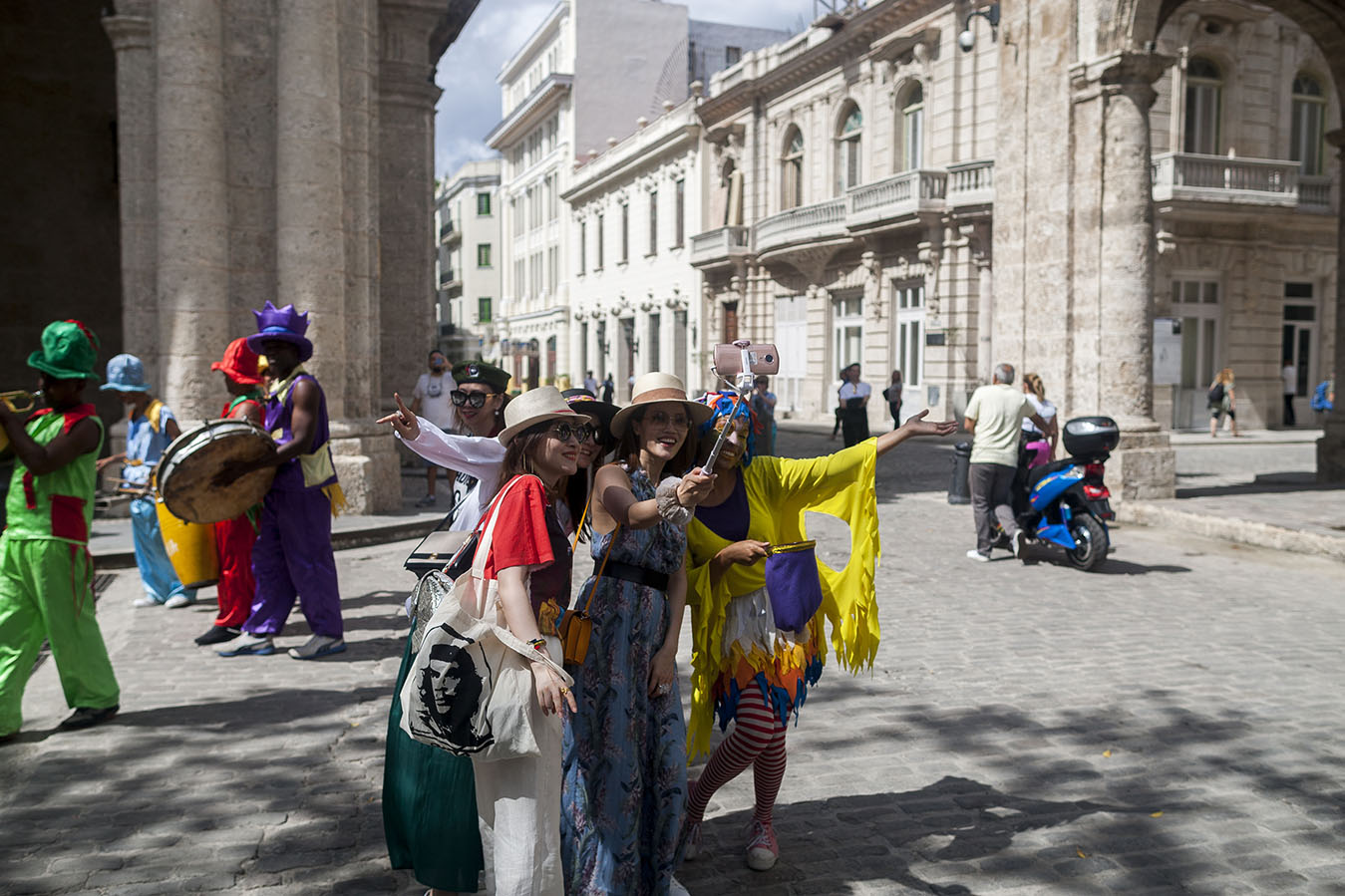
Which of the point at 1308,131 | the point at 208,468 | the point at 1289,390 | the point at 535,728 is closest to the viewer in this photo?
the point at 535,728

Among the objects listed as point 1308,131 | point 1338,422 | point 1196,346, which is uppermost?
point 1308,131

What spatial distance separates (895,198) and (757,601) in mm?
25648

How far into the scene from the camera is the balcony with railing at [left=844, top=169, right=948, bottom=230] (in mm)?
26859

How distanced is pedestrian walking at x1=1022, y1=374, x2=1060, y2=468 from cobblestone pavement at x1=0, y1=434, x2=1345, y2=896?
3.12 meters

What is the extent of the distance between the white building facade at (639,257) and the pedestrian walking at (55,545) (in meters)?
34.5

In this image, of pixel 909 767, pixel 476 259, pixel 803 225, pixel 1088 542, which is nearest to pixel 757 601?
pixel 909 767

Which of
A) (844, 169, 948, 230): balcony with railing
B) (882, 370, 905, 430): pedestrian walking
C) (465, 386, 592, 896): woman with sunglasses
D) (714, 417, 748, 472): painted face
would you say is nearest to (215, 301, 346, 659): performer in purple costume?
(714, 417, 748, 472): painted face

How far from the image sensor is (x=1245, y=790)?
4355 millimetres

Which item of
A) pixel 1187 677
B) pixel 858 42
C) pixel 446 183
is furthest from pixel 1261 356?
pixel 446 183

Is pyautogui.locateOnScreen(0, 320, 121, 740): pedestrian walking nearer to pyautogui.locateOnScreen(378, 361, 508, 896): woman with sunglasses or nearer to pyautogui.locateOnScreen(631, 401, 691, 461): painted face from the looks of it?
pyautogui.locateOnScreen(378, 361, 508, 896): woman with sunglasses

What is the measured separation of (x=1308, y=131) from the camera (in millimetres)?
27250

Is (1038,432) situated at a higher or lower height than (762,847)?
higher

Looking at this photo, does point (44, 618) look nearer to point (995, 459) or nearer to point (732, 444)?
point (732, 444)

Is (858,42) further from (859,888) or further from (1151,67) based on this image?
(859,888)
